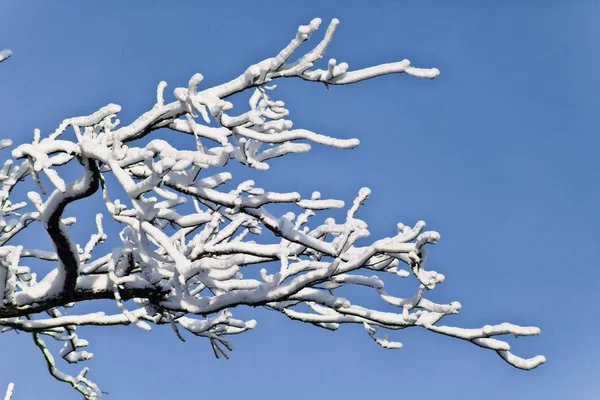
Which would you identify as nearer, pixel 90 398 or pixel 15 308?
pixel 15 308

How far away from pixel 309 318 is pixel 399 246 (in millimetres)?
2184

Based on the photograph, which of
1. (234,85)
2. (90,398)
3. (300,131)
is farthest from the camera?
(90,398)

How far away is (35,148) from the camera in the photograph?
17.7ft

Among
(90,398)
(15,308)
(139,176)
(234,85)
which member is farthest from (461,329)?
(90,398)

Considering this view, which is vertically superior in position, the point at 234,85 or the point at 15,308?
the point at 234,85

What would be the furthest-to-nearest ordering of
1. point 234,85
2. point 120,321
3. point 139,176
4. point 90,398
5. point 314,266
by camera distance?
1. point 90,398
2. point 120,321
3. point 139,176
4. point 314,266
5. point 234,85

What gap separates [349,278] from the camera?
246 inches

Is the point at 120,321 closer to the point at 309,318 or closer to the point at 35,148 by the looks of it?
the point at 309,318

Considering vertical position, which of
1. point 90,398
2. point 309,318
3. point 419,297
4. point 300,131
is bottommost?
point 90,398

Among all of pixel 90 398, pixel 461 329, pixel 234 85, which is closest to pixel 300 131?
pixel 234 85

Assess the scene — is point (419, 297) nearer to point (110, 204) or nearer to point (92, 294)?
point (110, 204)

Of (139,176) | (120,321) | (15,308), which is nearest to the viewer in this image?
(139,176)

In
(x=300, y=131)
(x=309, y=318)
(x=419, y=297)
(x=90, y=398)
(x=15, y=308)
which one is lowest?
(x=90, y=398)

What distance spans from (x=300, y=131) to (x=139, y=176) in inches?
81.3
